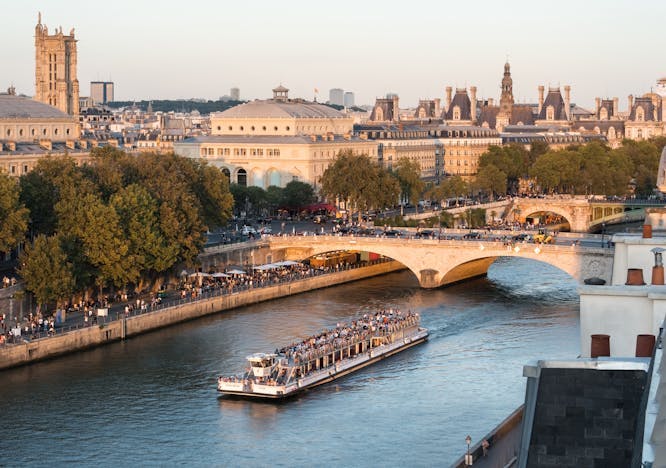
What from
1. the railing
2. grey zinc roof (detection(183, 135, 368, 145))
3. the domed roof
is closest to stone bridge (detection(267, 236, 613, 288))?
the railing

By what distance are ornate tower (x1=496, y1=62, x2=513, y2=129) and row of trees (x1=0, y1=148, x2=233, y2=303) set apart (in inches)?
3972

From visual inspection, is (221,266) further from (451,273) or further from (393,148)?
(393,148)

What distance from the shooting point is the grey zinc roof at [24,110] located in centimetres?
8188

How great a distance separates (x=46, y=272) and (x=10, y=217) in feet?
13.2

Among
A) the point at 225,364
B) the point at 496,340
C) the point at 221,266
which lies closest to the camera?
the point at 225,364

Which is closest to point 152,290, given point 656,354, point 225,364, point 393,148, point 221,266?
point 221,266

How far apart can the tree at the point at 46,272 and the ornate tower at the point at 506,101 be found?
112833mm

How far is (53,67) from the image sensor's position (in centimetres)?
11206

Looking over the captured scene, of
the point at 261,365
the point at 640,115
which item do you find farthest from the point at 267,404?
the point at 640,115

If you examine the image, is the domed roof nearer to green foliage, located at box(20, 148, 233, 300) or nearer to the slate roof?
green foliage, located at box(20, 148, 233, 300)

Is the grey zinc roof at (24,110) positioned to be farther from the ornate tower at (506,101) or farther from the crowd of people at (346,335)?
the ornate tower at (506,101)

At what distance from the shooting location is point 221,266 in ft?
219

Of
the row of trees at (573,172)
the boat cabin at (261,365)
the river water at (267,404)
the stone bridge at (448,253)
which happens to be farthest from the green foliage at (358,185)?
the boat cabin at (261,365)

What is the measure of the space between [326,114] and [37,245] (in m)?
56.6
